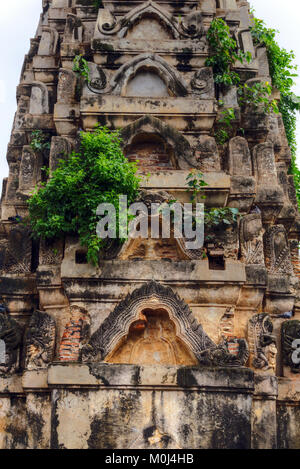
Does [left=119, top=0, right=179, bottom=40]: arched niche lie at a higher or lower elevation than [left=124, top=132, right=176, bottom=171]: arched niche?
higher

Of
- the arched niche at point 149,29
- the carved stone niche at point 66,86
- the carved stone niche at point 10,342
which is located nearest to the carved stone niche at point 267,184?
the arched niche at point 149,29

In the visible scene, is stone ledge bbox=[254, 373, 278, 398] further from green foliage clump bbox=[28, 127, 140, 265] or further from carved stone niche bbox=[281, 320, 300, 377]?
green foliage clump bbox=[28, 127, 140, 265]

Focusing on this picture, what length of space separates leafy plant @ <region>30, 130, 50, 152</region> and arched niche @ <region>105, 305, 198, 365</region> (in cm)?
356

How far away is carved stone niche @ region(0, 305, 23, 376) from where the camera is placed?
27.1 feet

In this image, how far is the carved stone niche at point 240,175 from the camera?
362 inches

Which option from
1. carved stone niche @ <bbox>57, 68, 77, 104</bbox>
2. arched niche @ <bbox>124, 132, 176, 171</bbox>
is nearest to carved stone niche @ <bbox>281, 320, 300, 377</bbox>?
arched niche @ <bbox>124, 132, 176, 171</bbox>

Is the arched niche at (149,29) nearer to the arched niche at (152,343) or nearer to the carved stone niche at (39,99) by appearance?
the carved stone niche at (39,99)

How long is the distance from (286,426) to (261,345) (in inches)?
44.7

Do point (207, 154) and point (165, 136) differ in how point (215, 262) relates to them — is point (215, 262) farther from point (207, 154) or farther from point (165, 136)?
point (165, 136)

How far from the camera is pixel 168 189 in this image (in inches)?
353
